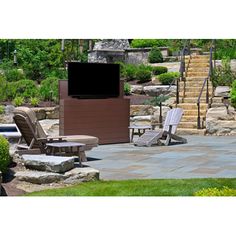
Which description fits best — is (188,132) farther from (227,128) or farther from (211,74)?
(211,74)

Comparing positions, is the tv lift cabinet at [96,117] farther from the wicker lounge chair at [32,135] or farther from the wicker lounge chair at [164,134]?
the wicker lounge chair at [32,135]

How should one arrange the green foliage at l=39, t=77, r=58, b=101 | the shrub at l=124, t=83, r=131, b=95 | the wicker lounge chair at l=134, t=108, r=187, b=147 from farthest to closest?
the shrub at l=124, t=83, r=131, b=95 < the green foliage at l=39, t=77, r=58, b=101 < the wicker lounge chair at l=134, t=108, r=187, b=147

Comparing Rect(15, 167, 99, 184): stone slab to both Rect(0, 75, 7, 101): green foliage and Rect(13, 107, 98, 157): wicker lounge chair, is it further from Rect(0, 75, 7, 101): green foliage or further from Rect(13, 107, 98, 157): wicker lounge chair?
Rect(0, 75, 7, 101): green foliage

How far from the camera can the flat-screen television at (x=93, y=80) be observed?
12.4 m

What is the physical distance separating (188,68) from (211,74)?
1188mm

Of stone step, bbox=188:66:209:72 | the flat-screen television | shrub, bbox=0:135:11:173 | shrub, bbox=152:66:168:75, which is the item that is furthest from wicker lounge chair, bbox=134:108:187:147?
shrub, bbox=152:66:168:75

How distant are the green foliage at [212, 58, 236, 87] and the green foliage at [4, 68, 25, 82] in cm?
738

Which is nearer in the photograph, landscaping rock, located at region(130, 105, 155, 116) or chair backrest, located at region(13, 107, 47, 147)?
chair backrest, located at region(13, 107, 47, 147)

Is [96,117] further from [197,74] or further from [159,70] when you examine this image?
[159,70]

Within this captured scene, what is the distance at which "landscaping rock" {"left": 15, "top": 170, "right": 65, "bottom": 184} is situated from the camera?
7.36 meters

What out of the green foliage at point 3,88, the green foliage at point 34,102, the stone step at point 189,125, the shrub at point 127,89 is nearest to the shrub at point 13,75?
the green foliage at point 3,88

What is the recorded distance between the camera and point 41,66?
22.1 metres

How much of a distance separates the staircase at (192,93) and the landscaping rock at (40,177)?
8.14m

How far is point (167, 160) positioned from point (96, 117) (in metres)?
3.23
